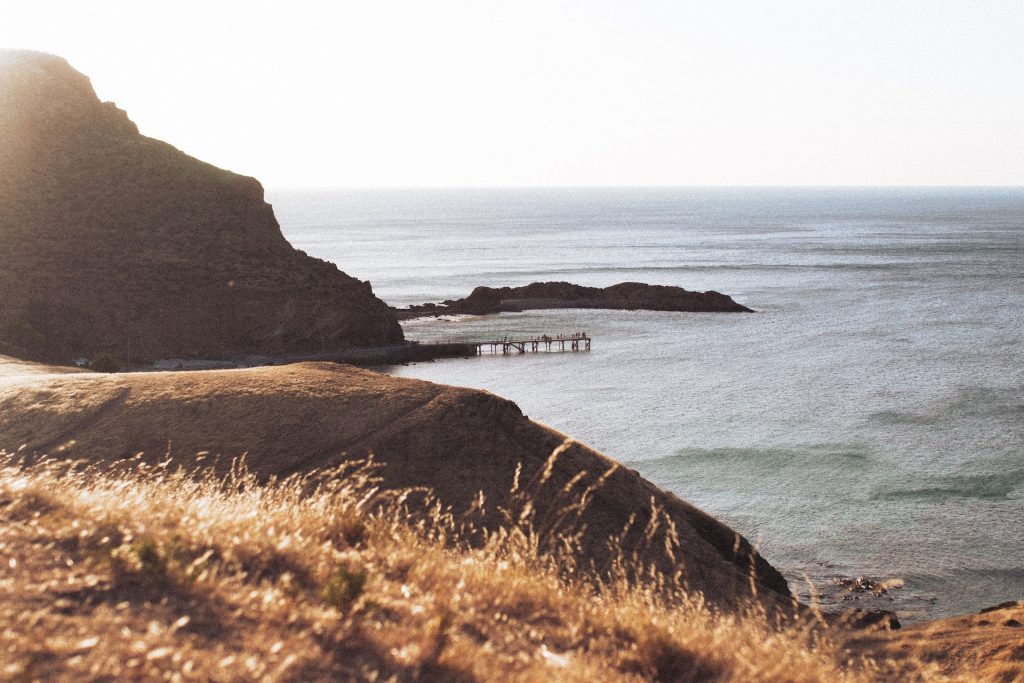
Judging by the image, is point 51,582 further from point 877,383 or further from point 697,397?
point 877,383

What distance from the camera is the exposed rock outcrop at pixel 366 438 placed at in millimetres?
14086

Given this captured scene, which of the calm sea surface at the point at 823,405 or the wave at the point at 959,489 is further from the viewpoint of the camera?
the wave at the point at 959,489

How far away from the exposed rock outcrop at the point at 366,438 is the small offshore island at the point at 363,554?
5cm

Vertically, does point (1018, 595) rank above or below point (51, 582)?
below

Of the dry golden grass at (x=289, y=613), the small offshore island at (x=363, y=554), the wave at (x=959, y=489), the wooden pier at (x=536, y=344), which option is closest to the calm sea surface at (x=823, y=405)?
the wave at (x=959, y=489)

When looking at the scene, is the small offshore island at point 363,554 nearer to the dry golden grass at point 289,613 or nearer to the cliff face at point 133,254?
the dry golden grass at point 289,613

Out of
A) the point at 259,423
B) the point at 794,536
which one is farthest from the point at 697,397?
the point at 259,423

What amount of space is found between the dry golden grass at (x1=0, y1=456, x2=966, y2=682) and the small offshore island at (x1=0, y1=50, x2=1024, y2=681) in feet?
0.06

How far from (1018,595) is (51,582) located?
24448 mm

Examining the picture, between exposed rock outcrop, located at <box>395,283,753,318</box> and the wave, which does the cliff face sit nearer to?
exposed rock outcrop, located at <box>395,283,753,318</box>

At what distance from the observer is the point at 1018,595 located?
23094 mm

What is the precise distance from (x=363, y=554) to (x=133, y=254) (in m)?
60.7

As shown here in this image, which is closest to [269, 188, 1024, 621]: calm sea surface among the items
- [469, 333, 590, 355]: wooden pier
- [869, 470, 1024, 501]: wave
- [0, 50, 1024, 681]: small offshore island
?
[869, 470, 1024, 501]: wave

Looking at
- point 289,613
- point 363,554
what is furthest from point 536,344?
point 289,613
